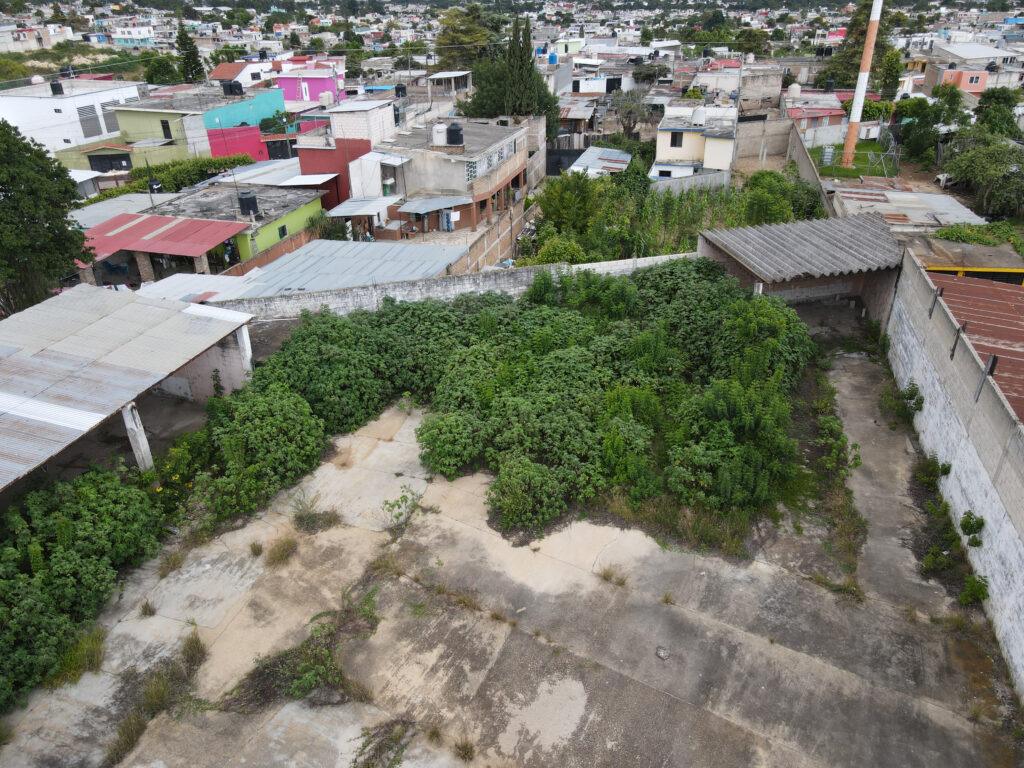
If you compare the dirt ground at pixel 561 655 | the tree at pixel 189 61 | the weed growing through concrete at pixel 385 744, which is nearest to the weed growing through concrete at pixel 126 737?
the dirt ground at pixel 561 655

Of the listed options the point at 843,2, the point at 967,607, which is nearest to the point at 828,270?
the point at 967,607

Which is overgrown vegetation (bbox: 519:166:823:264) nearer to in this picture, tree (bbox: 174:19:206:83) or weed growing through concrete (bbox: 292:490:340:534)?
weed growing through concrete (bbox: 292:490:340:534)

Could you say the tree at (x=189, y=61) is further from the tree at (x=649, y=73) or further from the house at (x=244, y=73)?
the tree at (x=649, y=73)

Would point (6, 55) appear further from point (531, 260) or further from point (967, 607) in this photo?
point (967, 607)

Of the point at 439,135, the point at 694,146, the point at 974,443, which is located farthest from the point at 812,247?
the point at 694,146

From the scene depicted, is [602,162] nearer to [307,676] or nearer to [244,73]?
[307,676]

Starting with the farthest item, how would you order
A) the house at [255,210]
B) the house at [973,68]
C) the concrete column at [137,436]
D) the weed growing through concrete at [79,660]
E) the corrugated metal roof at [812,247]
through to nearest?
the house at [973,68] → the house at [255,210] → the corrugated metal roof at [812,247] → the concrete column at [137,436] → the weed growing through concrete at [79,660]
